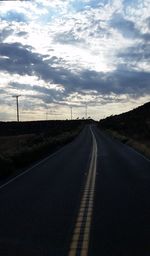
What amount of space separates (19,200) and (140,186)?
176 inches

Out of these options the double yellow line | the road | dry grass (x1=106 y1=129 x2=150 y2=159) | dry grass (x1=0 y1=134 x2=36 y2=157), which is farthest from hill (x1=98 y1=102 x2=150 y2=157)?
the double yellow line

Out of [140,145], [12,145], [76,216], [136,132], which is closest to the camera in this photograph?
[76,216]

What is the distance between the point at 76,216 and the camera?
11.1 metres

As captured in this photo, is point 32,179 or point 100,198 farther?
point 32,179

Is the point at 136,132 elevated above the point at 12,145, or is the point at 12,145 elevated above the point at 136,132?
the point at 136,132

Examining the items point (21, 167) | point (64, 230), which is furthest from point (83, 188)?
point (21, 167)

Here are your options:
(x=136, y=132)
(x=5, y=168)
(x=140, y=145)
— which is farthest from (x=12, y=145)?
(x=5, y=168)

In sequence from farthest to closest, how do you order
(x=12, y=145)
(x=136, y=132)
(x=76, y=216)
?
(x=136, y=132)
(x=12, y=145)
(x=76, y=216)

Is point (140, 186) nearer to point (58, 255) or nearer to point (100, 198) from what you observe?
point (100, 198)

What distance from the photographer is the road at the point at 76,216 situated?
8.36m

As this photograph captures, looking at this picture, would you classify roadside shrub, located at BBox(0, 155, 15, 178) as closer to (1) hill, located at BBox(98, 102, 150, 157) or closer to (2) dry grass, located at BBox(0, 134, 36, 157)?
(2) dry grass, located at BBox(0, 134, 36, 157)

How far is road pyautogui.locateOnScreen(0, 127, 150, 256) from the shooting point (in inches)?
329

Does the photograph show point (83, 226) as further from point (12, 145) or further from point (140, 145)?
point (12, 145)

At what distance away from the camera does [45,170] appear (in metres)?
23.3
